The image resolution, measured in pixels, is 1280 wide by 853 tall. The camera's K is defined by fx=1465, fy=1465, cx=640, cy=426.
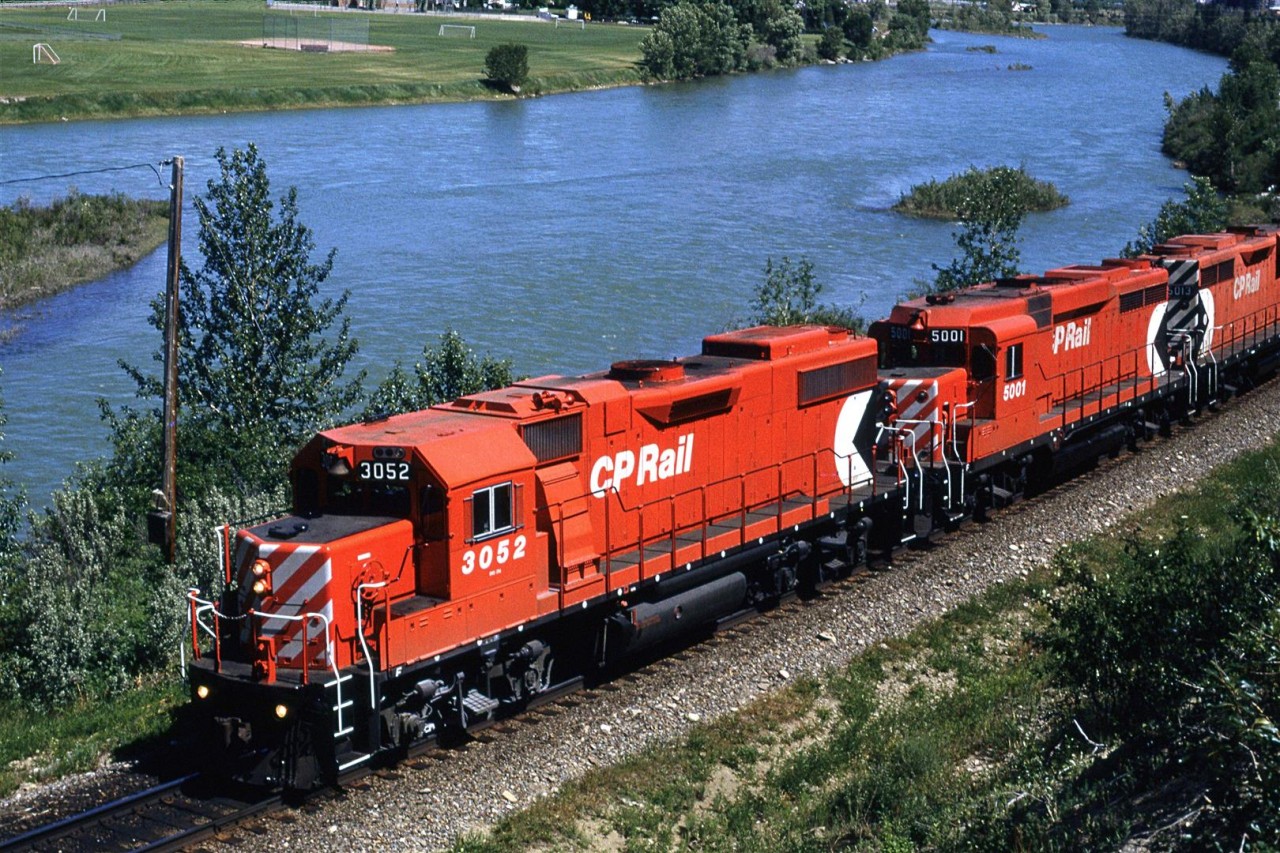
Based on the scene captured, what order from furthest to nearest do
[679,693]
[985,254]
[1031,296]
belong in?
[985,254] < [1031,296] < [679,693]

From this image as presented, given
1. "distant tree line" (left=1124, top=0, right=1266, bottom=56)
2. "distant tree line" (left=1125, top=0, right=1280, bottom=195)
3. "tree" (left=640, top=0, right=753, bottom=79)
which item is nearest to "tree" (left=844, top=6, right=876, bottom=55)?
"tree" (left=640, top=0, right=753, bottom=79)

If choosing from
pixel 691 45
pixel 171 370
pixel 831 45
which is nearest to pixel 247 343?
pixel 171 370

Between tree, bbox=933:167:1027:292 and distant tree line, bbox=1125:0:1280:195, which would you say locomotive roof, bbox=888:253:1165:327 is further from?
distant tree line, bbox=1125:0:1280:195

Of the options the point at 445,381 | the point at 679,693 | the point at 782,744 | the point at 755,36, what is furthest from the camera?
the point at 755,36

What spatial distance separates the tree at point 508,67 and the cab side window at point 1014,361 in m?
68.3

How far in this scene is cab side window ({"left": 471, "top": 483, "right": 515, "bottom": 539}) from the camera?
41.4ft

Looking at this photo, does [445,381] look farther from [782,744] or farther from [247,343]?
[782,744]

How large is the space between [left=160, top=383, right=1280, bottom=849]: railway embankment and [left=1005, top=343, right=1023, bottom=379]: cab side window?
3.05m

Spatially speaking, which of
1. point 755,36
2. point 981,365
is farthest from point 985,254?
point 755,36

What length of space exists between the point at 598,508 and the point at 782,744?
2.87m

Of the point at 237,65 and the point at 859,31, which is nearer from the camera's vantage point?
the point at 237,65

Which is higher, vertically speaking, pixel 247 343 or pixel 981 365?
pixel 981 365

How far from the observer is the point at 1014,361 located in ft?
64.8

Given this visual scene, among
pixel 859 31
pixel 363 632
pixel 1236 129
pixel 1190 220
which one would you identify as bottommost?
pixel 363 632
